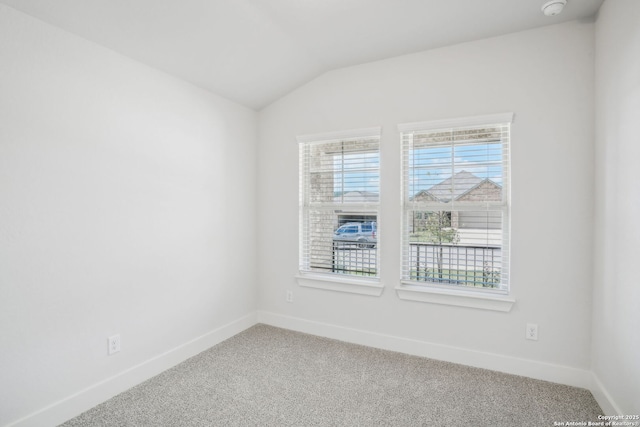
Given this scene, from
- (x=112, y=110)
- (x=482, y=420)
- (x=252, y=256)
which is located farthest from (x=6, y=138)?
(x=482, y=420)

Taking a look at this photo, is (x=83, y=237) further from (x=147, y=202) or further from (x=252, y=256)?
(x=252, y=256)

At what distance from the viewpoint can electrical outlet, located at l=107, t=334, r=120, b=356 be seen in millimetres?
2143

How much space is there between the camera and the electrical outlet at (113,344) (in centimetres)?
214

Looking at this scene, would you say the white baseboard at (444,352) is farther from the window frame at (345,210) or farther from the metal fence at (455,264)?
the metal fence at (455,264)

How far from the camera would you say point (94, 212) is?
205 centimetres

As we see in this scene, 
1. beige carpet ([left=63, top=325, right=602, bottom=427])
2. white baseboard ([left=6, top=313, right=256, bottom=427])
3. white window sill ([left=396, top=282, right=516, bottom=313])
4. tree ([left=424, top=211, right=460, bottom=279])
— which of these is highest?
tree ([left=424, top=211, right=460, bottom=279])

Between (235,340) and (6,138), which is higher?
(6,138)

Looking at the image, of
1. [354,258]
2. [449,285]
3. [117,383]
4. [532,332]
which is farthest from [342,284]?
[117,383]

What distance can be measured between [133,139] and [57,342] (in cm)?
136

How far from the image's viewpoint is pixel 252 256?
3441 mm

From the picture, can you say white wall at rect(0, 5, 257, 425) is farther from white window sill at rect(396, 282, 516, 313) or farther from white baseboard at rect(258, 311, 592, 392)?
white window sill at rect(396, 282, 516, 313)

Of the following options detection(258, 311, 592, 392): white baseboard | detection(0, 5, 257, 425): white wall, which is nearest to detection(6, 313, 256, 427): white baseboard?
detection(0, 5, 257, 425): white wall

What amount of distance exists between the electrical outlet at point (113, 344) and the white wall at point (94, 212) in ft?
0.12

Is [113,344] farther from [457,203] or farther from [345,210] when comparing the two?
[457,203]
